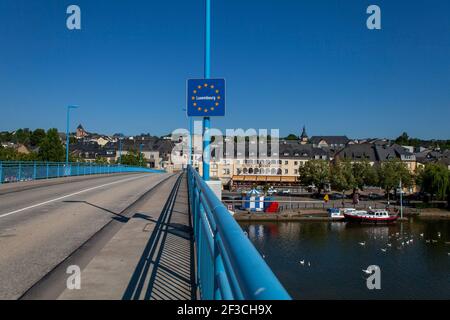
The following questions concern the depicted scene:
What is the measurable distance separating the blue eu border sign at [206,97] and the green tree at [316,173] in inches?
3016

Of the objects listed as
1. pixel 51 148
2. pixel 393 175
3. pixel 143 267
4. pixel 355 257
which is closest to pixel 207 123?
pixel 143 267

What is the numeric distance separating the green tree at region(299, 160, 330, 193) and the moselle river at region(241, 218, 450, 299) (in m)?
19.9

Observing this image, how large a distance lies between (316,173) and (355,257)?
4138cm

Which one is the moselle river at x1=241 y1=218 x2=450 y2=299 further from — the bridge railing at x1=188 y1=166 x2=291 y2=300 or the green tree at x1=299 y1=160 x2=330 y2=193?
the bridge railing at x1=188 y1=166 x2=291 y2=300

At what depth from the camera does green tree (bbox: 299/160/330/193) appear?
278 ft

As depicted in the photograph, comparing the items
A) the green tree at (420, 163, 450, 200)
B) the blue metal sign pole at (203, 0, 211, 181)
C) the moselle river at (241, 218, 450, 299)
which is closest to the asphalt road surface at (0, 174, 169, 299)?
the blue metal sign pole at (203, 0, 211, 181)

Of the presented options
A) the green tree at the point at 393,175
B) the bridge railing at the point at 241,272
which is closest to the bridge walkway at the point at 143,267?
the bridge railing at the point at 241,272

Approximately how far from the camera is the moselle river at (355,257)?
114ft

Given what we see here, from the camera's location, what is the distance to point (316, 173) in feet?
280

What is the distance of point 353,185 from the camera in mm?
84125

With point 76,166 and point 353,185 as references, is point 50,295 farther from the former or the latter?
point 353,185

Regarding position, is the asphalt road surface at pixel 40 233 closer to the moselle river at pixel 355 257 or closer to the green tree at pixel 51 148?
the moselle river at pixel 355 257

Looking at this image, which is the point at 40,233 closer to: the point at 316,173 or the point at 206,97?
the point at 206,97

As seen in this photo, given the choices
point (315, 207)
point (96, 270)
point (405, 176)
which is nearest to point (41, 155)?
point (315, 207)
